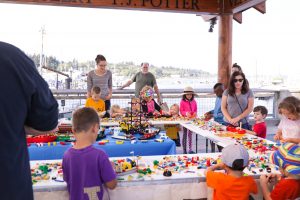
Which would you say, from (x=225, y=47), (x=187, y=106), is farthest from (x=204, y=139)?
(x=225, y=47)

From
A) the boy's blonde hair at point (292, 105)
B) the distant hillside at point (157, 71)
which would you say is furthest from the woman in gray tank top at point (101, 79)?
the boy's blonde hair at point (292, 105)

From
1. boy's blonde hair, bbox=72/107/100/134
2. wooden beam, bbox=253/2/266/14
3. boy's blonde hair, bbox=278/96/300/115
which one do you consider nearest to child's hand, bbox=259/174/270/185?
boy's blonde hair, bbox=278/96/300/115

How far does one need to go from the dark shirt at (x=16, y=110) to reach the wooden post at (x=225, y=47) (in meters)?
5.52

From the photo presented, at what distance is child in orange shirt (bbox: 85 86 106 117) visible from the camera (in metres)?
4.39

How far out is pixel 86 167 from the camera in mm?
1727

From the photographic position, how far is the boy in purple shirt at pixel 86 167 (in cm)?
173

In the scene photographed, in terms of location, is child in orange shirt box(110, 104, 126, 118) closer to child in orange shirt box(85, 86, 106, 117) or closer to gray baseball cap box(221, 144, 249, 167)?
child in orange shirt box(85, 86, 106, 117)

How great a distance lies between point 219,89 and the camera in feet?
15.5

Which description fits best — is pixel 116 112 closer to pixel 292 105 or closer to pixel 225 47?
pixel 225 47

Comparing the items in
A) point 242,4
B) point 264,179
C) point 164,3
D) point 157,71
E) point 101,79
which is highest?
point 164,3

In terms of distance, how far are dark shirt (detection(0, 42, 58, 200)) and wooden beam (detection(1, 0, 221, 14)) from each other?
4595mm

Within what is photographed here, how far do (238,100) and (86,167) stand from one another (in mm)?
2422

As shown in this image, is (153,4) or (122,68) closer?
(153,4)

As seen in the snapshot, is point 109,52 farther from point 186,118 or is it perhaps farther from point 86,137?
point 86,137
